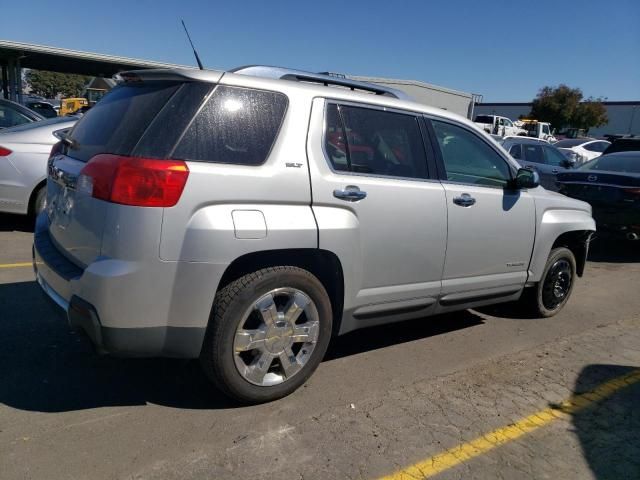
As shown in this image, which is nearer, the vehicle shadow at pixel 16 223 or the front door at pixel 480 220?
the front door at pixel 480 220

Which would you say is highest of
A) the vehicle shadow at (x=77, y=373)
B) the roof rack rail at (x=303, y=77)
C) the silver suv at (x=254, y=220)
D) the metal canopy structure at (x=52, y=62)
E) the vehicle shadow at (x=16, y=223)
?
the metal canopy structure at (x=52, y=62)

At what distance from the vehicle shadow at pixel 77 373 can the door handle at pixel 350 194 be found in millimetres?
1329

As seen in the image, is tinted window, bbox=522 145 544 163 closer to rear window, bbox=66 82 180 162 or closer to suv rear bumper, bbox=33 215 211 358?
rear window, bbox=66 82 180 162

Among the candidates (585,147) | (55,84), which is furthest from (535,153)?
(55,84)

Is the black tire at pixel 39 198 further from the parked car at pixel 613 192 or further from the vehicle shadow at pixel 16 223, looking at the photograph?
the parked car at pixel 613 192

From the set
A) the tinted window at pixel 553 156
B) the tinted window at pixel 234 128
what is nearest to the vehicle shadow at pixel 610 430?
the tinted window at pixel 234 128

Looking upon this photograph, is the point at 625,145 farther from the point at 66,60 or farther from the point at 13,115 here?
the point at 66,60

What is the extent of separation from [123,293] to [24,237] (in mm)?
4977

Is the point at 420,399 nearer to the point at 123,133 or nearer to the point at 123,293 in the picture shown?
the point at 123,293

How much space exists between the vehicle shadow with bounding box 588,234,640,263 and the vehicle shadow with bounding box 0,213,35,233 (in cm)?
805

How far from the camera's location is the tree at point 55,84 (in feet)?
208

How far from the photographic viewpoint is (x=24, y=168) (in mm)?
6527

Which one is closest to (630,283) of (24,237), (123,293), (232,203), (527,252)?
(527,252)

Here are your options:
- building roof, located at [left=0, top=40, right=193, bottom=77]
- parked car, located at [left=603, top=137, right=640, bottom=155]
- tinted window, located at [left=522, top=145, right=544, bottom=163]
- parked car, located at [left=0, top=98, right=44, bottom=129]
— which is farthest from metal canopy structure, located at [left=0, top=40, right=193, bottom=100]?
parked car, located at [left=603, top=137, right=640, bottom=155]
